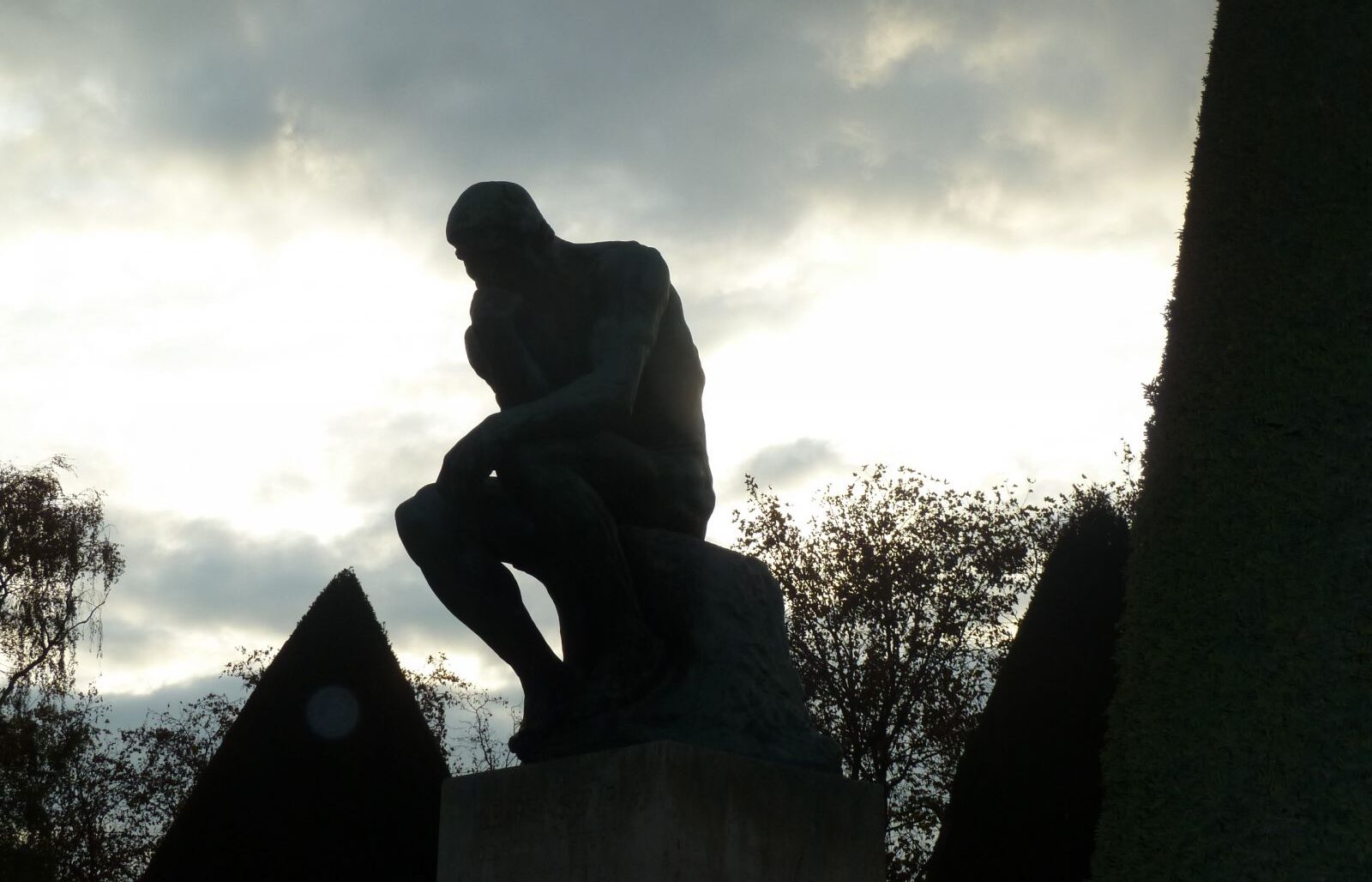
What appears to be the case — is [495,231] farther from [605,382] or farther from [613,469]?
[613,469]

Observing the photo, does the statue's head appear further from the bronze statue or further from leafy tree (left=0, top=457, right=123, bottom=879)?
leafy tree (left=0, top=457, right=123, bottom=879)

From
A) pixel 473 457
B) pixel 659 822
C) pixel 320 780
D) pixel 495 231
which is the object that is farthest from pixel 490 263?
pixel 320 780

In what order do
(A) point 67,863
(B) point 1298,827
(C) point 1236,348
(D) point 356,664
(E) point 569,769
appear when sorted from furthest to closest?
(A) point 67,863 → (D) point 356,664 → (C) point 1236,348 → (B) point 1298,827 → (E) point 569,769

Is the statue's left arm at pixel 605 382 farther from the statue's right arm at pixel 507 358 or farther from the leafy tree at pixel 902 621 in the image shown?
the leafy tree at pixel 902 621

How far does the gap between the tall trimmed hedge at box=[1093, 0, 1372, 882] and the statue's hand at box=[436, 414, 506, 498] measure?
383 cm

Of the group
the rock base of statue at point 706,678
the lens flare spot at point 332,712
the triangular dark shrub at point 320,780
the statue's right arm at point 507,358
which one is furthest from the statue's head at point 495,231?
the lens flare spot at point 332,712

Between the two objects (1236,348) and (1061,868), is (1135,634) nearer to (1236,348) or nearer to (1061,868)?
(1236,348)

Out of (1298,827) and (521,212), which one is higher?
(521,212)

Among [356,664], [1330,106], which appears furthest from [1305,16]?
[356,664]

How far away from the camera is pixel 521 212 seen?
461 cm

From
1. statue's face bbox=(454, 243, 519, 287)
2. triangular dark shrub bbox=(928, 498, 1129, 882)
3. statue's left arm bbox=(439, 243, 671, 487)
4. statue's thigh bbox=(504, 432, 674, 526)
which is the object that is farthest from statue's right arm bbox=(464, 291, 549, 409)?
triangular dark shrub bbox=(928, 498, 1129, 882)

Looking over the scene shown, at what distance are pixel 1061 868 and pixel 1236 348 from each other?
19.8ft

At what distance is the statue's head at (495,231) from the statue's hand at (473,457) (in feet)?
2.22

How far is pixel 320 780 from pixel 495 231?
8.36 meters
